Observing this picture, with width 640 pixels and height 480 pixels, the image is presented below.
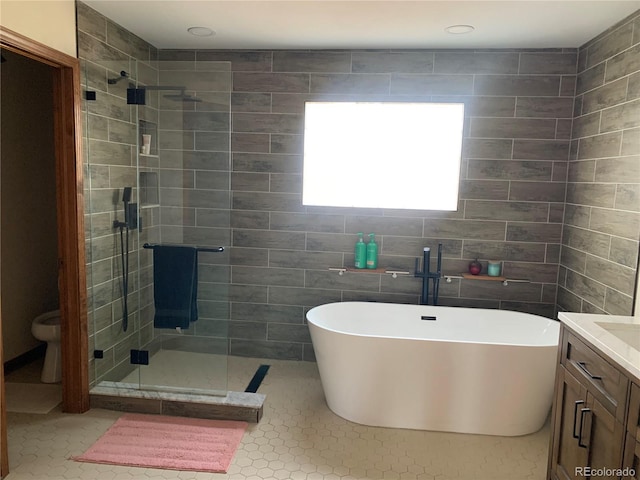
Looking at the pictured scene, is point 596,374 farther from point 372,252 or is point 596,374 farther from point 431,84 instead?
point 431,84

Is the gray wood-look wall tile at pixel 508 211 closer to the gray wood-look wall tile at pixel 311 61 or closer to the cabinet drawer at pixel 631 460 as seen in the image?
the gray wood-look wall tile at pixel 311 61

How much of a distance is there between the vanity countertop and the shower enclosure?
2.18 meters

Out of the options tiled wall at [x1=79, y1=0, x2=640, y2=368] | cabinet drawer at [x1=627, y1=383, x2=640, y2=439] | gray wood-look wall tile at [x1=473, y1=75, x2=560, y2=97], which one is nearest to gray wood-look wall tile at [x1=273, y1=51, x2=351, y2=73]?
tiled wall at [x1=79, y1=0, x2=640, y2=368]

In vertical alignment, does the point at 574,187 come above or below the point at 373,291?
above

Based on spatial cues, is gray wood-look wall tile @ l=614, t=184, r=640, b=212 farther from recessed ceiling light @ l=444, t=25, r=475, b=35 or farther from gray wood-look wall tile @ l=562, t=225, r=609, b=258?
recessed ceiling light @ l=444, t=25, r=475, b=35

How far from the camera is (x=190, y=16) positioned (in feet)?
10.1

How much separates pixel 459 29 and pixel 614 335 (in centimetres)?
210

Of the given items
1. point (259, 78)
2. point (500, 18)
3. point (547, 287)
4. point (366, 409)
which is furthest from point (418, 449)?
point (259, 78)

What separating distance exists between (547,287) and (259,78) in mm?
2816

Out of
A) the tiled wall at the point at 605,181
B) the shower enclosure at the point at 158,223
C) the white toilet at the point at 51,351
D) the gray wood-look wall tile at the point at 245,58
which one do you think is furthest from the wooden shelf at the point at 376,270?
the white toilet at the point at 51,351

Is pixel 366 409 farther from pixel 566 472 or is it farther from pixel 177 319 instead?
pixel 177 319

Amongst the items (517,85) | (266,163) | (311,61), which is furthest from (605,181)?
(266,163)

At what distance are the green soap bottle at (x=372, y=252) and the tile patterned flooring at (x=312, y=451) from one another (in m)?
1.18

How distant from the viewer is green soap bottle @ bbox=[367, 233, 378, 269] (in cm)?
383
